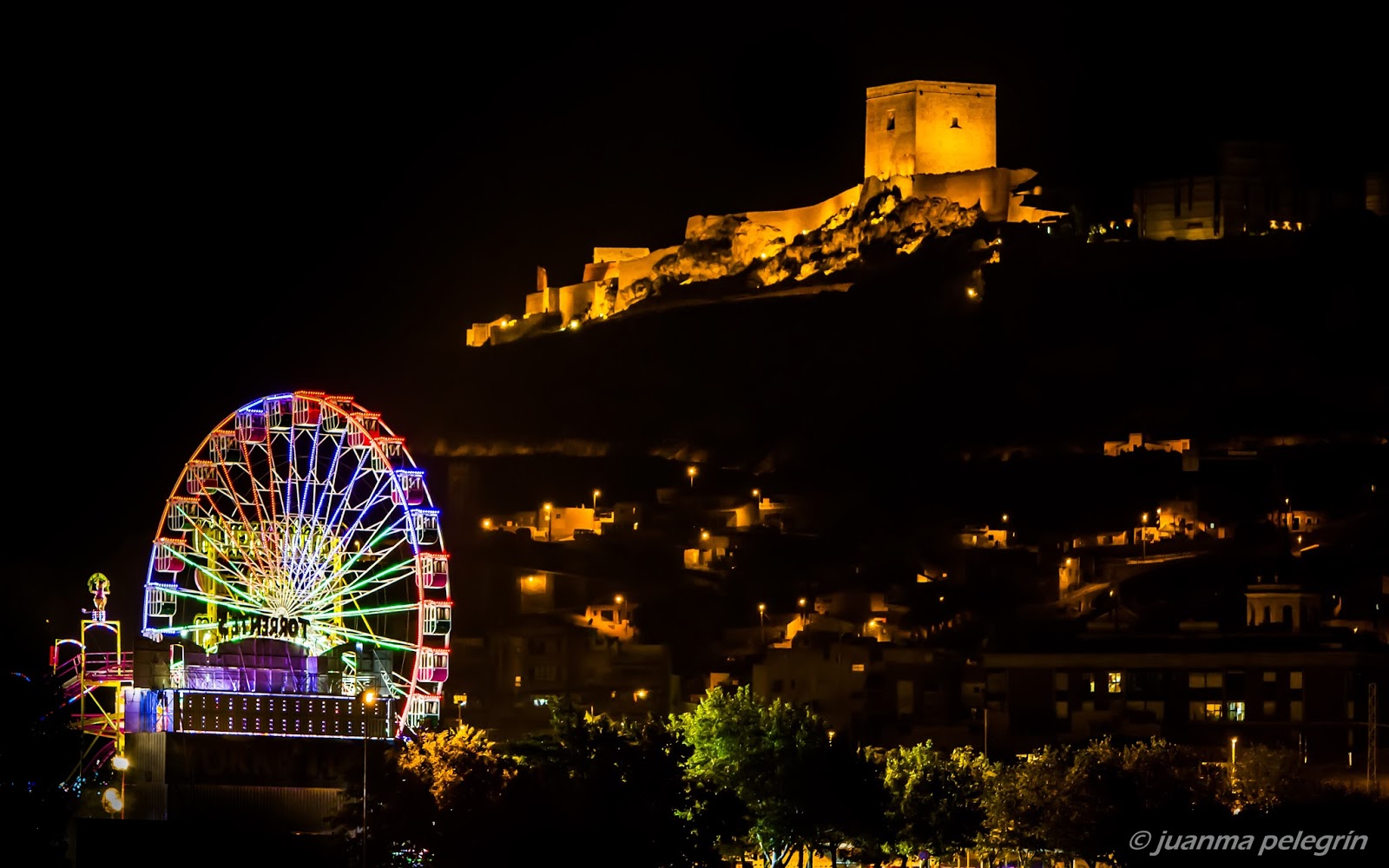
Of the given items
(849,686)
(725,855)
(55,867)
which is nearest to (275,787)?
(55,867)

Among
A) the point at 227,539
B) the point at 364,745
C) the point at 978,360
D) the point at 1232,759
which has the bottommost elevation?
the point at 1232,759

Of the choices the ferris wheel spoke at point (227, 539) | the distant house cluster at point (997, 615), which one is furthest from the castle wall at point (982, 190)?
the ferris wheel spoke at point (227, 539)

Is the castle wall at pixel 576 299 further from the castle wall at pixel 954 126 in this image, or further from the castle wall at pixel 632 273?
the castle wall at pixel 954 126

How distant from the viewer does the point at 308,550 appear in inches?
2124

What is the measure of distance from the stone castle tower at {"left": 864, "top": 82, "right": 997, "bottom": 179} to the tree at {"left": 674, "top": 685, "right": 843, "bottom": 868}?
3253 inches

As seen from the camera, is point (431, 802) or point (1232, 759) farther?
point (1232, 759)

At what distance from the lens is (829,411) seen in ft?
423

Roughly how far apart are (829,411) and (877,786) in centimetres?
7318

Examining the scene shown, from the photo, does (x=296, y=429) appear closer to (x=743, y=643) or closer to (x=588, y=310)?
(x=743, y=643)

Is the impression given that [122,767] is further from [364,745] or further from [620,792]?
[620,792]

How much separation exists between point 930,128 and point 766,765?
284 ft

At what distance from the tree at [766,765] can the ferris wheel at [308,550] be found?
6.78m

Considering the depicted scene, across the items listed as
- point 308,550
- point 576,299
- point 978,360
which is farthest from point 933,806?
point 576,299

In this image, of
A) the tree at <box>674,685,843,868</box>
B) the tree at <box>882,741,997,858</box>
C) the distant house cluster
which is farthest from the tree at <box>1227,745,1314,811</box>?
the distant house cluster
